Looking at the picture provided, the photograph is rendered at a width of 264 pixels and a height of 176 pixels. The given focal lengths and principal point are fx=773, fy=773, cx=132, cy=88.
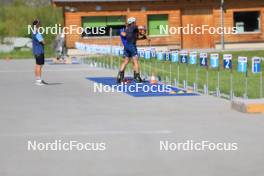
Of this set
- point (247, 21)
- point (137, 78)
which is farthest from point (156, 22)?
point (137, 78)

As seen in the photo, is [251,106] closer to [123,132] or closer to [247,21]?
[123,132]

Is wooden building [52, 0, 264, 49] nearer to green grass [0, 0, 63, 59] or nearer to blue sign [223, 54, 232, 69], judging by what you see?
green grass [0, 0, 63, 59]

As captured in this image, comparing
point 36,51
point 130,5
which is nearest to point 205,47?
point 130,5

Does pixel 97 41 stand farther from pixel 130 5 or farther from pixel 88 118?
pixel 88 118

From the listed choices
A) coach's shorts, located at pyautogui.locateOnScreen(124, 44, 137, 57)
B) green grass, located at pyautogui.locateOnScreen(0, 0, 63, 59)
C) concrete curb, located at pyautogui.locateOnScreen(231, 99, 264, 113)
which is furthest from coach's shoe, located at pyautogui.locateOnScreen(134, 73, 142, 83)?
green grass, located at pyautogui.locateOnScreen(0, 0, 63, 59)

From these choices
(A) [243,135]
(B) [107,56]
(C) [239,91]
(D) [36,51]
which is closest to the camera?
(A) [243,135]

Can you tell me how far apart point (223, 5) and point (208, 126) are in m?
33.2

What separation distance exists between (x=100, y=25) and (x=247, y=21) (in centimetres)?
880

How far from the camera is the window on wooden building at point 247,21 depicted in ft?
148

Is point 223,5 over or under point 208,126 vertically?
over

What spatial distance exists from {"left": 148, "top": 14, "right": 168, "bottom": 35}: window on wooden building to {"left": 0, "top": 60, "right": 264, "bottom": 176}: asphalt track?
2536 centimetres

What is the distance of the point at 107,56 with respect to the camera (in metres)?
33.2

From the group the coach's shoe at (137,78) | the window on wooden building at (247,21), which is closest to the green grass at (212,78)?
the coach's shoe at (137,78)

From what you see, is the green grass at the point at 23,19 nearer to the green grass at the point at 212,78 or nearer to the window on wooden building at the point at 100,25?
the window on wooden building at the point at 100,25
